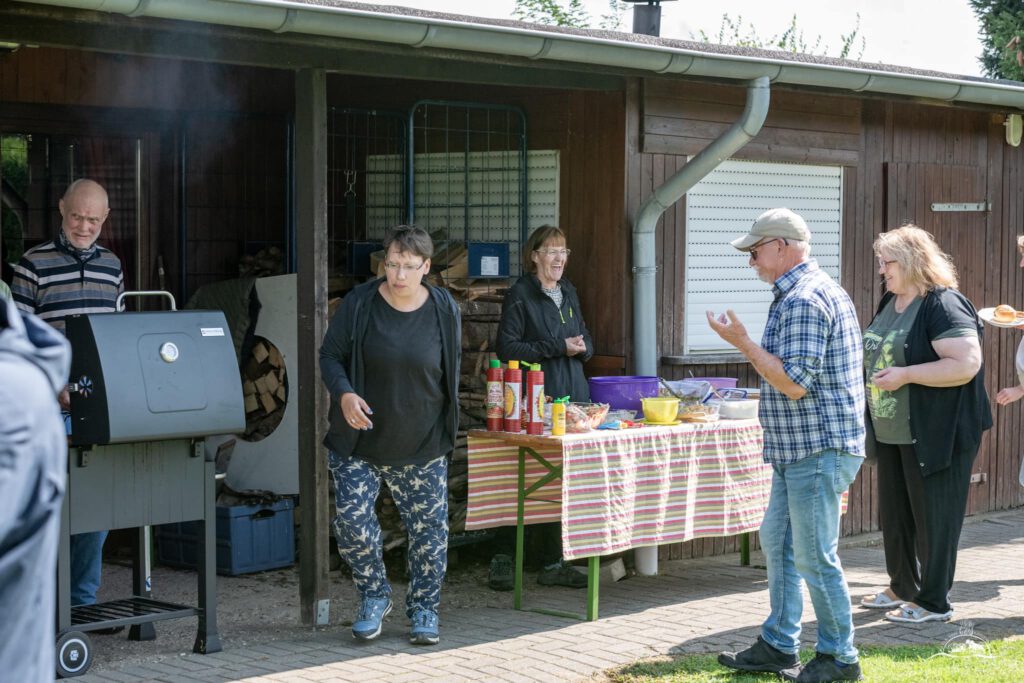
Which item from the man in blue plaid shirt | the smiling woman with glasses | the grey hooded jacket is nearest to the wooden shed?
the smiling woman with glasses

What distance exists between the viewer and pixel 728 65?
→ 7.45 m

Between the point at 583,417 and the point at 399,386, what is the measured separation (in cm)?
104

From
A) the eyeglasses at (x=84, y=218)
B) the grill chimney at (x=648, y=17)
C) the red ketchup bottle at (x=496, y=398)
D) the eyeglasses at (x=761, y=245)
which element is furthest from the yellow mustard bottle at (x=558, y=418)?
the grill chimney at (x=648, y=17)

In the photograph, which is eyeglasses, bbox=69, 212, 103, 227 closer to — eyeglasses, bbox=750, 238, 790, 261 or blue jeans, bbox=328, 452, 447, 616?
blue jeans, bbox=328, 452, 447, 616

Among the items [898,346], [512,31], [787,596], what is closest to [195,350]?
[512,31]

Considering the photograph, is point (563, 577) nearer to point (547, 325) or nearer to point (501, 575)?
point (501, 575)

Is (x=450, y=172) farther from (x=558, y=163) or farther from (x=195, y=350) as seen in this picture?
(x=195, y=350)

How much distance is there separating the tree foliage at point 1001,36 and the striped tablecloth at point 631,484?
2106 cm

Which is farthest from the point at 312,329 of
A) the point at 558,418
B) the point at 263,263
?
the point at 263,263

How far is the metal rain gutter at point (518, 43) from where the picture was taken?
550 centimetres

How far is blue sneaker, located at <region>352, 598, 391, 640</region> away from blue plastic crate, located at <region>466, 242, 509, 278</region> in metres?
2.39

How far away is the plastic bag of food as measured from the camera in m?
6.71

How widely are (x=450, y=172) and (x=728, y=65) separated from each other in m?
2.01

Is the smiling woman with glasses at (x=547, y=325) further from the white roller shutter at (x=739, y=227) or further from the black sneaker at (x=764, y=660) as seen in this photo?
the black sneaker at (x=764, y=660)
